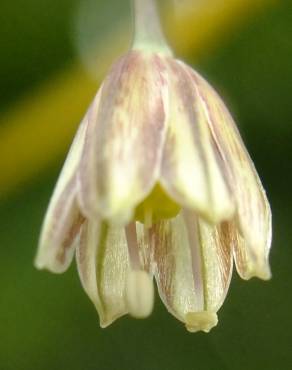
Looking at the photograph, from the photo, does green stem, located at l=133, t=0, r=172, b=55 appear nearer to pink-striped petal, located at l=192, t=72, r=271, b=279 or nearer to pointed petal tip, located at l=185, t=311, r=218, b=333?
pink-striped petal, located at l=192, t=72, r=271, b=279

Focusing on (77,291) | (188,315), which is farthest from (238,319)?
(188,315)

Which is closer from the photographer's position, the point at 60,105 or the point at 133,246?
the point at 133,246

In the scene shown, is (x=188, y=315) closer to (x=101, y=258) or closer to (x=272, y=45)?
(x=101, y=258)

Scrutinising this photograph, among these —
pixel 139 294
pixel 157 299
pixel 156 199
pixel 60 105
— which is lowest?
pixel 157 299

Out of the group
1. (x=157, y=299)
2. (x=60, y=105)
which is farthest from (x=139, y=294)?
(x=157, y=299)

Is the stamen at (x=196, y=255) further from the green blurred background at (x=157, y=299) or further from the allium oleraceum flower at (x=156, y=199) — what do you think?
the green blurred background at (x=157, y=299)

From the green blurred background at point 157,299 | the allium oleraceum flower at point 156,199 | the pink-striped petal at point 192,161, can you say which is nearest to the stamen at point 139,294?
the allium oleraceum flower at point 156,199

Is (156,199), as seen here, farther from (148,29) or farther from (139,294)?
(148,29)

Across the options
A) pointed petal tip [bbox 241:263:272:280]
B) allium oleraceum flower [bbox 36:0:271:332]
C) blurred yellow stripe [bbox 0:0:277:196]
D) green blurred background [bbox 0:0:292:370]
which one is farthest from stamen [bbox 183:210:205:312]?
green blurred background [bbox 0:0:292:370]
